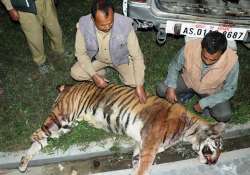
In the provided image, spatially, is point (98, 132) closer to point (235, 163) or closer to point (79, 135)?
point (79, 135)

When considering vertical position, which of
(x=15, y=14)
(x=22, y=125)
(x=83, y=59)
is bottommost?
(x=22, y=125)

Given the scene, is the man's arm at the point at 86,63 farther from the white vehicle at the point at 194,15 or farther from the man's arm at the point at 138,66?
the white vehicle at the point at 194,15

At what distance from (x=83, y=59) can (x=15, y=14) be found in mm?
1093

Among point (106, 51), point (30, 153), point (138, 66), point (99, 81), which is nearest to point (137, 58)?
point (138, 66)

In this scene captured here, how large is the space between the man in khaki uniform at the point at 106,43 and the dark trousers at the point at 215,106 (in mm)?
563

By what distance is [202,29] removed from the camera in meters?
5.54

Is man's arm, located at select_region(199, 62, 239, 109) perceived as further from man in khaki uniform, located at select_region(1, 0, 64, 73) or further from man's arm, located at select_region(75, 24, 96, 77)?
man in khaki uniform, located at select_region(1, 0, 64, 73)

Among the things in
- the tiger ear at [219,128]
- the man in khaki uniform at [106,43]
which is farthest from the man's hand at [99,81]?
the tiger ear at [219,128]

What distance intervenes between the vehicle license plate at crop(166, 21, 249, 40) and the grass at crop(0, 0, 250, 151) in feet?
2.99

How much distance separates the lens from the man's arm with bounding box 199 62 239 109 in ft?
16.3

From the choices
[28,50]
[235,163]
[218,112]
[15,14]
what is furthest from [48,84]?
[235,163]

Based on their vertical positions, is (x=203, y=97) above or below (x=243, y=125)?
above

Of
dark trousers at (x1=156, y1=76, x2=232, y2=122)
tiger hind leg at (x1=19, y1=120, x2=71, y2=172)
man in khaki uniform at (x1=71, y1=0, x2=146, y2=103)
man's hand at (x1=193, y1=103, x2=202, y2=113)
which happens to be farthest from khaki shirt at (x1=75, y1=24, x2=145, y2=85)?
tiger hind leg at (x1=19, y1=120, x2=71, y2=172)

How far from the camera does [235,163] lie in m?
5.30
